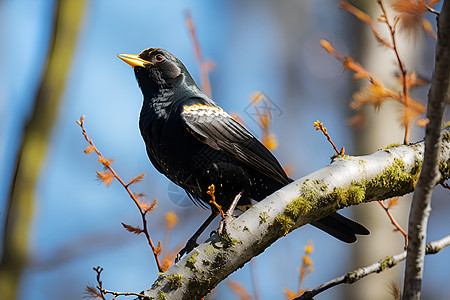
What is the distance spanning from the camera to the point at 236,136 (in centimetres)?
298

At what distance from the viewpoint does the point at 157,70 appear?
3.35 m

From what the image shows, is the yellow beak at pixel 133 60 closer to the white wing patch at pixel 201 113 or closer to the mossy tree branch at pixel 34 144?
the mossy tree branch at pixel 34 144

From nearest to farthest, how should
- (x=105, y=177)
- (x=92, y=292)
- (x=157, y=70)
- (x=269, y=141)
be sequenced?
(x=92, y=292) → (x=105, y=177) → (x=269, y=141) → (x=157, y=70)

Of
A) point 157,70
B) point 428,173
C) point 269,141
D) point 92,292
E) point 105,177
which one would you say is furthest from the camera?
point 157,70

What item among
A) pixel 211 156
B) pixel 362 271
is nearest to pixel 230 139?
pixel 211 156

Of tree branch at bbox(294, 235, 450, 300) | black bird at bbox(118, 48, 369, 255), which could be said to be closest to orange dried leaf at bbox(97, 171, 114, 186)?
black bird at bbox(118, 48, 369, 255)

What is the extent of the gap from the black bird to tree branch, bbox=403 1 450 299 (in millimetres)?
1186

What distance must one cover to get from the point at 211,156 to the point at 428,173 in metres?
1.46

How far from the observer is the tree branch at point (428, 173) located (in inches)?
58.4

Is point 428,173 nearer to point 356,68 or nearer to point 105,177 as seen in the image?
point 356,68

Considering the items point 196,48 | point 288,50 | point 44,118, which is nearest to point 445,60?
point 196,48

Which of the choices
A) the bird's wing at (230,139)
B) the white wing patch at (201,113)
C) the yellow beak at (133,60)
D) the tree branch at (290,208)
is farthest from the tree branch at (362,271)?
the yellow beak at (133,60)

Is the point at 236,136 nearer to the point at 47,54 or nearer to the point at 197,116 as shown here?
the point at 197,116

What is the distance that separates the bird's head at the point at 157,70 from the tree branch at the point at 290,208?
149 cm
